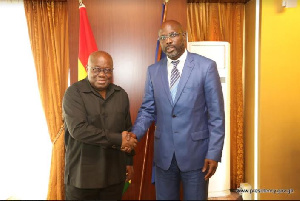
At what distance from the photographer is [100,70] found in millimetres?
1868

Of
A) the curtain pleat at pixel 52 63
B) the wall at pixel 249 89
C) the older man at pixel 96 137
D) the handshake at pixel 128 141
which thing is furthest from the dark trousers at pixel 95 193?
the wall at pixel 249 89

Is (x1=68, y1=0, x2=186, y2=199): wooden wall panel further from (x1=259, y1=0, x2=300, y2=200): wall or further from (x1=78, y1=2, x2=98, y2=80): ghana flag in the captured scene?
(x1=259, y1=0, x2=300, y2=200): wall

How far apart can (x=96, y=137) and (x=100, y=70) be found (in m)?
0.47

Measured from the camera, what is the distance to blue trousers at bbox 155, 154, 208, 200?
1753mm

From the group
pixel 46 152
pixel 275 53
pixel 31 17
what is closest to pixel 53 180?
pixel 46 152

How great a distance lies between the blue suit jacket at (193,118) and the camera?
1743mm

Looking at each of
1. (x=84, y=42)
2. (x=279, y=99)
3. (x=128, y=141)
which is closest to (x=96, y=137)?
(x=128, y=141)

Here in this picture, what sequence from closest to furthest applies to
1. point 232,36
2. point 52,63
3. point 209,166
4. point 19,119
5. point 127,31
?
point 209,166 → point 127,31 → point 19,119 → point 52,63 → point 232,36

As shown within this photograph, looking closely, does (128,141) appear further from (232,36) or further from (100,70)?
(232,36)

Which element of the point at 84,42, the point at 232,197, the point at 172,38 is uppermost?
the point at 84,42

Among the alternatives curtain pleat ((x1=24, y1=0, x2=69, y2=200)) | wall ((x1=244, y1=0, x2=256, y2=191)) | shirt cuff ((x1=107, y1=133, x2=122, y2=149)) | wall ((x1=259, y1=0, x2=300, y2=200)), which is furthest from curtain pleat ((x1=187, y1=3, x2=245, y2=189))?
shirt cuff ((x1=107, y1=133, x2=122, y2=149))

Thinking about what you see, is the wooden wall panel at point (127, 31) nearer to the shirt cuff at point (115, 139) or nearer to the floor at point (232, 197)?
the shirt cuff at point (115, 139)

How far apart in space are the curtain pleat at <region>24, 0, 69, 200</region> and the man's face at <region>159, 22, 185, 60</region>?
1.99 m

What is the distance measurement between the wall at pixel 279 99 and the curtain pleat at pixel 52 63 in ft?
8.16
